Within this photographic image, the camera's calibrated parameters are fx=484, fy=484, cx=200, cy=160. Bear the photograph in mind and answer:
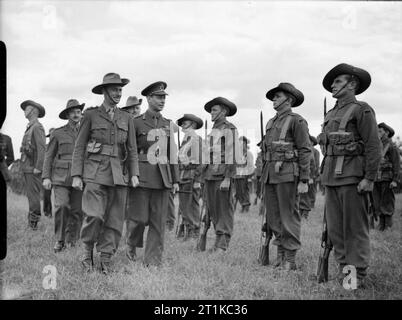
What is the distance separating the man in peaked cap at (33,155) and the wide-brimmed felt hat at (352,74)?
6.71 metres

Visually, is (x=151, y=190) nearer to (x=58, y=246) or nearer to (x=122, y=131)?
(x=122, y=131)

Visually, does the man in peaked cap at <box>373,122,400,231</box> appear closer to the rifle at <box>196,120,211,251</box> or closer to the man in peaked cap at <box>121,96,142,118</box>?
the rifle at <box>196,120,211,251</box>

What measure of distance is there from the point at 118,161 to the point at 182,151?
15.8 feet

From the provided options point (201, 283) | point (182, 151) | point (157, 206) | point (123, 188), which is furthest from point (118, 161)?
point (182, 151)

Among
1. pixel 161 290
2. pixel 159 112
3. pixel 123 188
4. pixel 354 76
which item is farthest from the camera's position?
pixel 159 112

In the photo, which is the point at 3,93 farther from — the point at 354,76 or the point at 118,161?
the point at 354,76

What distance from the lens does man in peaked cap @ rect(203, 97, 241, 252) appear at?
8461mm

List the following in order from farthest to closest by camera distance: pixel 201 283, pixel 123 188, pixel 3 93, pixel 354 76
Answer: pixel 123 188 → pixel 354 76 → pixel 201 283 → pixel 3 93

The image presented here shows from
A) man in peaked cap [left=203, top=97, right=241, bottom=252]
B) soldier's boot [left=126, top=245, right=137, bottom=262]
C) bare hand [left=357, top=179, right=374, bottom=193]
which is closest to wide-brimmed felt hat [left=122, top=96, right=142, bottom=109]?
man in peaked cap [left=203, top=97, right=241, bottom=252]

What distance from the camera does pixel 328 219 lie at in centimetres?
633

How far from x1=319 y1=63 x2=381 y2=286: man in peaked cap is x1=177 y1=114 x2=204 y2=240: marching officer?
471 cm

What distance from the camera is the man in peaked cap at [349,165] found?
594cm

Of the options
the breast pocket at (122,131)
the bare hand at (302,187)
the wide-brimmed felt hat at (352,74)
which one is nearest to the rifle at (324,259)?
the bare hand at (302,187)

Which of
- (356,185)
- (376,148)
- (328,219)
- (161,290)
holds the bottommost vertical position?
(161,290)
